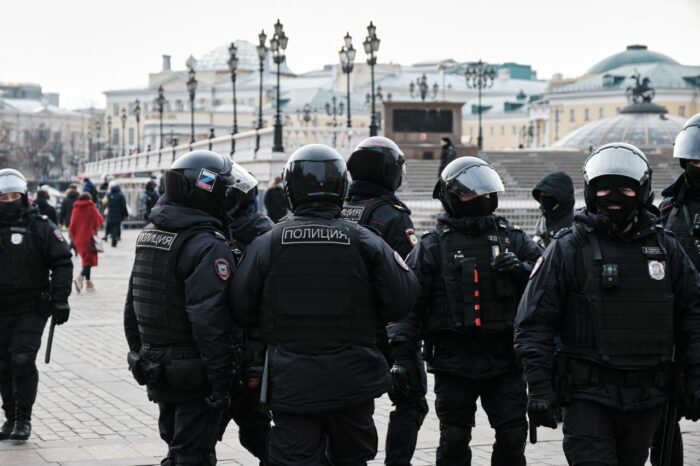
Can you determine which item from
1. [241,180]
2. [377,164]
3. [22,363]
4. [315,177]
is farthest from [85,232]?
[315,177]

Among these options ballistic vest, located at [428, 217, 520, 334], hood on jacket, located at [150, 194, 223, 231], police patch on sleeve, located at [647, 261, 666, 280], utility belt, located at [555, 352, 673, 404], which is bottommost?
utility belt, located at [555, 352, 673, 404]

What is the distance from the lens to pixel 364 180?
25.5ft

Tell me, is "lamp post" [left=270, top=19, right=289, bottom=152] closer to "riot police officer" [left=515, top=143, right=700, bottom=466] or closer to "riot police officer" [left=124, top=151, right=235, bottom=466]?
"riot police officer" [left=124, top=151, right=235, bottom=466]

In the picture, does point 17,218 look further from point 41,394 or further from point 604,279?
point 604,279

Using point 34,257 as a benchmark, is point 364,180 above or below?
above

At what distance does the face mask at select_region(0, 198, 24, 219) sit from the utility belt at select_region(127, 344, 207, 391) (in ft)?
8.79

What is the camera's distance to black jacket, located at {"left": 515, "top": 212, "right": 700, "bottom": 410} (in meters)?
5.61

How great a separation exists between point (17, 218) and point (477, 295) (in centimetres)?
347

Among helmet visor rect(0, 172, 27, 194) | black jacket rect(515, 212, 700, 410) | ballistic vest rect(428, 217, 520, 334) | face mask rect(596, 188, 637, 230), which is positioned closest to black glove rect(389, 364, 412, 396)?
ballistic vest rect(428, 217, 520, 334)

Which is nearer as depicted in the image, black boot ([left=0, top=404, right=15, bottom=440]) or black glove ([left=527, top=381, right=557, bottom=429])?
black glove ([left=527, top=381, right=557, bottom=429])

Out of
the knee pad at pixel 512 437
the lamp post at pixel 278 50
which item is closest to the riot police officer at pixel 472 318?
the knee pad at pixel 512 437

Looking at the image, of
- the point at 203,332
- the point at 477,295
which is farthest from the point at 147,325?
the point at 477,295

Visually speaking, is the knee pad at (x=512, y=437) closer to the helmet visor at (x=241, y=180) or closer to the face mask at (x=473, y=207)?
the face mask at (x=473, y=207)

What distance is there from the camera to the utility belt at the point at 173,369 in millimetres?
6090
